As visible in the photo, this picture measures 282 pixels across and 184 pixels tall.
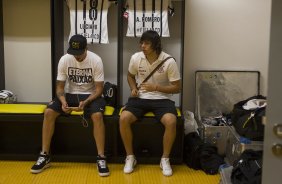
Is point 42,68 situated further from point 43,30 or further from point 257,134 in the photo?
Answer: point 257,134

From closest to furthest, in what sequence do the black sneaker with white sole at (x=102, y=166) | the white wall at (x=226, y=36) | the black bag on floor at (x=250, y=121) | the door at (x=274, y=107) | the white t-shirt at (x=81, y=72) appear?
the door at (x=274, y=107) → the black bag on floor at (x=250, y=121) → the black sneaker with white sole at (x=102, y=166) → the white t-shirt at (x=81, y=72) → the white wall at (x=226, y=36)

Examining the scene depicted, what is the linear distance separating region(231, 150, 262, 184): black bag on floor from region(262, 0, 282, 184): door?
112cm

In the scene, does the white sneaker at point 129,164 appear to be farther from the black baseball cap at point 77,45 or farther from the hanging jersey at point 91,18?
the hanging jersey at point 91,18

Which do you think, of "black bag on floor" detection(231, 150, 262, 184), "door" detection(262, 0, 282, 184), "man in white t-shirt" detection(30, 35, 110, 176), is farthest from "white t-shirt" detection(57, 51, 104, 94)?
"door" detection(262, 0, 282, 184)

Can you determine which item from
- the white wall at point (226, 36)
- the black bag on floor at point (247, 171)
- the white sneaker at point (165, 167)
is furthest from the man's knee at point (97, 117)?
the black bag on floor at point (247, 171)

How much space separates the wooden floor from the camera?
9.89ft

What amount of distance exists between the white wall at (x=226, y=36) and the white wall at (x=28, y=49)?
1.56 meters

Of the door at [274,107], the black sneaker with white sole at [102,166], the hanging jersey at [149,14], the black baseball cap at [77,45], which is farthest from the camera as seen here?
the hanging jersey at [149,14]

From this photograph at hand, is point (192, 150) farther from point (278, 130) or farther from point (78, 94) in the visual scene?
point (278, 130)

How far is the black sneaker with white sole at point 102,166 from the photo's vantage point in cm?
312

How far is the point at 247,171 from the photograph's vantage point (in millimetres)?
2318

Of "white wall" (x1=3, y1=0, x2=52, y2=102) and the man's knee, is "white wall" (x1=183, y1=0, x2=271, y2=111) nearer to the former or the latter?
the man's knee

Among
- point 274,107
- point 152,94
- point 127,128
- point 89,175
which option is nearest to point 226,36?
point 152,94

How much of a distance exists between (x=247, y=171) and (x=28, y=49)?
276 centimetres
